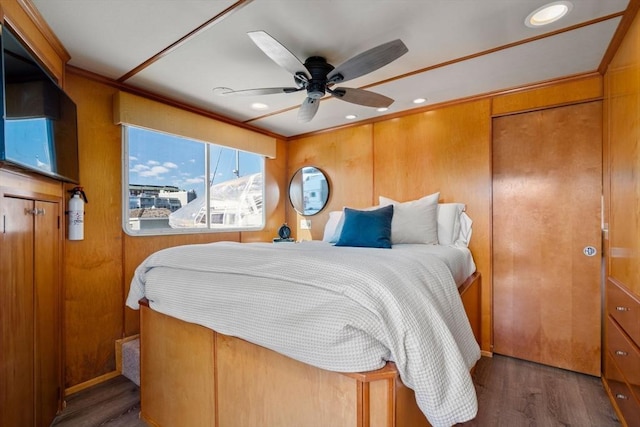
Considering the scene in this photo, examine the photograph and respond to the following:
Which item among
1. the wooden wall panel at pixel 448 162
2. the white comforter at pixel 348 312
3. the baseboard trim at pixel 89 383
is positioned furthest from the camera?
the wooden wall panel at pixel 448 162

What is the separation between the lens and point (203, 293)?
149cm

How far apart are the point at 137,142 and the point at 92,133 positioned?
1.20ft

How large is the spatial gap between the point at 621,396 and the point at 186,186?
365cm

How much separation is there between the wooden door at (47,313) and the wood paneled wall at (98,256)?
0.65 ft

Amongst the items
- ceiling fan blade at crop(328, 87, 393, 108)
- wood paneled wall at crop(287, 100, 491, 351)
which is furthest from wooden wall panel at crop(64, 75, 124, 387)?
wood paneled wall at crop(287, 100, 491, 351)

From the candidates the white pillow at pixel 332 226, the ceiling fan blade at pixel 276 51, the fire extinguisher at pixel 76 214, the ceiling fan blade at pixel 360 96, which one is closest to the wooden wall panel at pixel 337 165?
the white pillow at pixel 332 226

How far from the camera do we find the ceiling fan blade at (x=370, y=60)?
62.0 inches

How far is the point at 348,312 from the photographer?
1056 mm

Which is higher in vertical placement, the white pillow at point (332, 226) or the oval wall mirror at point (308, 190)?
the oval wall mirror at point (308, 190)

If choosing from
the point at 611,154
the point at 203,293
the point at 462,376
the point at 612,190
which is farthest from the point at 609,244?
the point at 203,293

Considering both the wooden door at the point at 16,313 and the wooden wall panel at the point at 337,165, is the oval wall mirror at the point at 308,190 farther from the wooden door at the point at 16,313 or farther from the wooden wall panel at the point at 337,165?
the wooden door at the point at 16,313

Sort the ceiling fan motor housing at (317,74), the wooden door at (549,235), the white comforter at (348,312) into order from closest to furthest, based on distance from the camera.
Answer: the white comforter at (348,312)
the ceiling fan motor housing at (317,74)
the wooden door at (549,235)

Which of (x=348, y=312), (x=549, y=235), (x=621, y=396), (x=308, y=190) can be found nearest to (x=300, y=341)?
(x=348, y=312)

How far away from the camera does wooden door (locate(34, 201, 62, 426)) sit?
5.53ft
